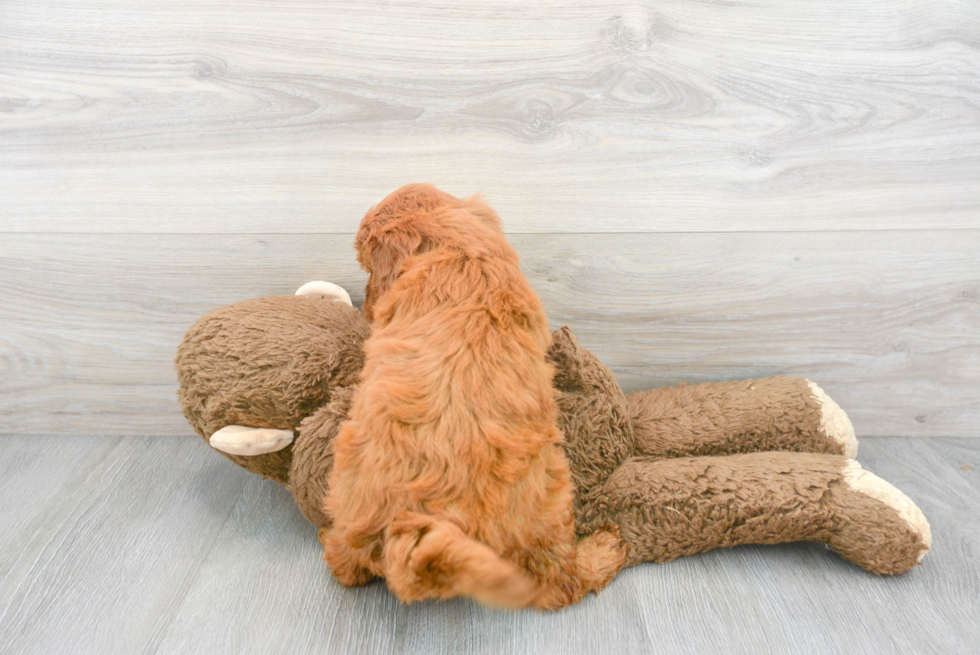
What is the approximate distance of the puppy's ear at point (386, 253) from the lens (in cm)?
74

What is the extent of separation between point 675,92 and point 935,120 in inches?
16.5

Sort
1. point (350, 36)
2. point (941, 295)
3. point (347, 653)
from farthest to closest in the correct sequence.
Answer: point (941, 295) → point (350, 36) → point (347, 653)

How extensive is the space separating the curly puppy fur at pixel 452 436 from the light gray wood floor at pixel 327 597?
6 cm

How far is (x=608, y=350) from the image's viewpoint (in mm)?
1082

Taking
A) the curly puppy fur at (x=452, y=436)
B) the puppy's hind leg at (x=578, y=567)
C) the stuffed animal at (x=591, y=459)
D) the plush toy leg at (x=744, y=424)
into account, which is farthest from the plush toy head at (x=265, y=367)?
the plush toy leg at (x=744, y=424)

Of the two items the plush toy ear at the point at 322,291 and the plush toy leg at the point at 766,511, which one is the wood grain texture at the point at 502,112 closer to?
the plush toy ear at the point at 322,291

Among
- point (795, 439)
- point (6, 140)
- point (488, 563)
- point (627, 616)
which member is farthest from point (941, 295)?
point (6, 140)

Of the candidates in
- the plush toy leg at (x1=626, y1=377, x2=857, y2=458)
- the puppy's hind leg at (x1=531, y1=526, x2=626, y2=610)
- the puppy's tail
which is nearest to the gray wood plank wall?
the plush toy leg at (x1=626, y1=377, x2=857, y2=458)

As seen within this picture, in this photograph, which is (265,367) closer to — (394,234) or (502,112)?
(394,234)

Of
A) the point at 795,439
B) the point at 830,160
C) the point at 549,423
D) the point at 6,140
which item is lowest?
the point at 795,439

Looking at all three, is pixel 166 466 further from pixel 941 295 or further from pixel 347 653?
pixel 941 295

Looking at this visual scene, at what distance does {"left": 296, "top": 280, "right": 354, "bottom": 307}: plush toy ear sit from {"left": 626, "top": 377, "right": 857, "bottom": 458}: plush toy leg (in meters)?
0.49

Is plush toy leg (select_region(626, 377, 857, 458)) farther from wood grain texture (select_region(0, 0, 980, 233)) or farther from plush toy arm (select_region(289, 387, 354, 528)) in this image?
plush toy arm (select_region(289, 387, 354, 528))

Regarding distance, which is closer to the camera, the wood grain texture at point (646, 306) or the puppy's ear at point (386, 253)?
the puppy's ear at point (386, 253)
